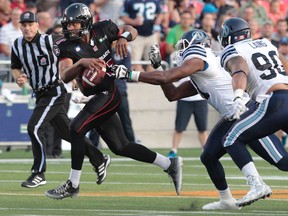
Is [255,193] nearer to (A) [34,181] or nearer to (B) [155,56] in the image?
(B) [155,56]

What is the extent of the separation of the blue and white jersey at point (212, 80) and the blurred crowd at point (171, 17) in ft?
24.1

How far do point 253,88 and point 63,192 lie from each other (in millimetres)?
2022

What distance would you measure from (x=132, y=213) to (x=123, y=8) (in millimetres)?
9370

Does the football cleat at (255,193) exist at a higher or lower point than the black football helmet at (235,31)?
lower

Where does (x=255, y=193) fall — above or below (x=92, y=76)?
below

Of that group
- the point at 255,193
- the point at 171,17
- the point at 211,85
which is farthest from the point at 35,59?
the point at 171,17

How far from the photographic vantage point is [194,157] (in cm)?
1538

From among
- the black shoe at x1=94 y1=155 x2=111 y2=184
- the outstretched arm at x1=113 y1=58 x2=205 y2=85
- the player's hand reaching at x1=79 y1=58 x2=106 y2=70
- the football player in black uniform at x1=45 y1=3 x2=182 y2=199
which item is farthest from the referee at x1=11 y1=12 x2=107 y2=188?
the outstretched arm at x1=113 y1=58 x2=205 y2=85

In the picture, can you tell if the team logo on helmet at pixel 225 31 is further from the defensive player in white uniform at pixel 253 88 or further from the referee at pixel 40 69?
the referee at pixel 40 69

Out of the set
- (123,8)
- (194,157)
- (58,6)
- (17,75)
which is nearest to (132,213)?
(17,75)

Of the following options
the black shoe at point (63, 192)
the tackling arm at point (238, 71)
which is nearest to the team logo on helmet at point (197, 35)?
the tackling arm at point (238, 71)

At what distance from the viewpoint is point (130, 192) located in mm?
10273

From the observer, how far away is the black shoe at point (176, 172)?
32.6 ft

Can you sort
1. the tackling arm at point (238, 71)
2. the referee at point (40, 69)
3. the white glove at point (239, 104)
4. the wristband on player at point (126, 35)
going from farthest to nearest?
the referee at point (40, 69) < the wristband on player at point (126, 35) < the tackling arm at point (238, 71) < the white glove at point (239, 104)
